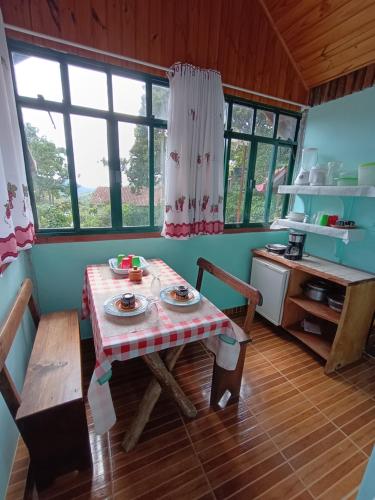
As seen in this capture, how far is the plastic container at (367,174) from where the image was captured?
6.16 ft

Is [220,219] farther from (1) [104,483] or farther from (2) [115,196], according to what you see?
(1) [104,483]

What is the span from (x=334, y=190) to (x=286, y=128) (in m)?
1.09

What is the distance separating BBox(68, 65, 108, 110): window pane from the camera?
169 cm

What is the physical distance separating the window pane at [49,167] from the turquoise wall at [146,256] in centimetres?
25

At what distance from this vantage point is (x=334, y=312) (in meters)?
1.99

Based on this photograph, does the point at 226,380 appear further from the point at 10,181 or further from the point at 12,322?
the point at 10,181

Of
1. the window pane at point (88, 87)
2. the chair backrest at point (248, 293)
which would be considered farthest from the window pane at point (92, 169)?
the chair backrest at point (248, 293)

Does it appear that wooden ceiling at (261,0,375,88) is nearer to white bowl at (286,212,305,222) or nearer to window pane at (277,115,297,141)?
window pane at (277,115,297,141)

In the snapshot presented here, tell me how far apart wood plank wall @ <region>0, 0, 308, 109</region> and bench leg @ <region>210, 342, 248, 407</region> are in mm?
2340

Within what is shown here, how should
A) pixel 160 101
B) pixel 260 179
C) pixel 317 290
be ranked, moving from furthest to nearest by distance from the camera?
pixel 260 179
pixel 317 290
pixel 160 101

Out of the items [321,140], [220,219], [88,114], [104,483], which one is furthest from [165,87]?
[104,483]

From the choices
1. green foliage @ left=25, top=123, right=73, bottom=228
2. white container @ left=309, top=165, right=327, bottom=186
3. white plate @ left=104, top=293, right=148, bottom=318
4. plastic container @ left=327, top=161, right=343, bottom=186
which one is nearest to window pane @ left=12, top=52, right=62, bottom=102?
green foliage @ left=25, top=123, right=73, bottom=228

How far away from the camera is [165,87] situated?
197cm

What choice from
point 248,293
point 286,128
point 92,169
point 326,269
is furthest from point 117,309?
point 286,128
